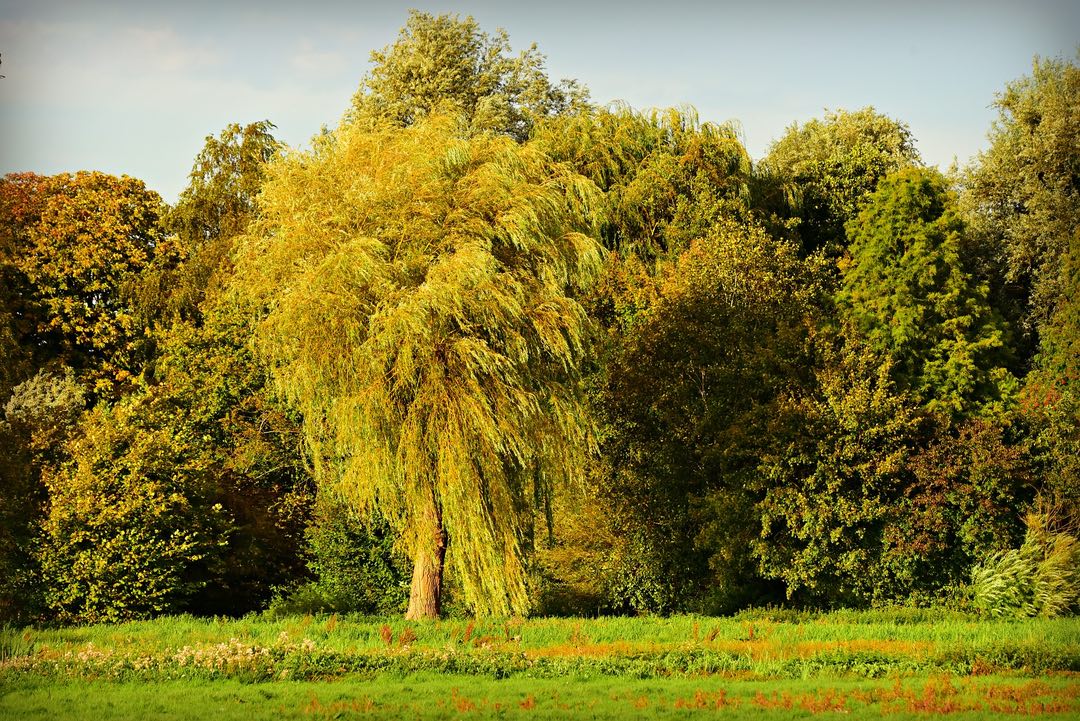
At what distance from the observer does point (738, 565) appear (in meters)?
25.4

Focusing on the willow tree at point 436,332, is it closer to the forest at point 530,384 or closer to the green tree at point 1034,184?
the forest at point 530,384

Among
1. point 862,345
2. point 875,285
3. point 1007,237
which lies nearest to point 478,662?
point 862,345

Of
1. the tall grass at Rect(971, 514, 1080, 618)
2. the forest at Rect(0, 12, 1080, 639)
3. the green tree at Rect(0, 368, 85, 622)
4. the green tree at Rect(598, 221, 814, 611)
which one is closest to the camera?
the forest at Rect(0, 12, 1080, 639)

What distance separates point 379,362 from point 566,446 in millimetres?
4168

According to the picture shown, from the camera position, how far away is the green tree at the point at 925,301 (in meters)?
34.0

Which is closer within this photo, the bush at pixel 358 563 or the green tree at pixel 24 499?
the green tree at pixel 24 499

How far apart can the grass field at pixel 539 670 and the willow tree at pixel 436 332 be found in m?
2.28

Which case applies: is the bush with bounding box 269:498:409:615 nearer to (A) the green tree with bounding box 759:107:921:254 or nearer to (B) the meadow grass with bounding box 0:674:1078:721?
(B) the meadow grass with bounding box 0:674:1078:721

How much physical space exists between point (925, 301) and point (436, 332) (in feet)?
66.4

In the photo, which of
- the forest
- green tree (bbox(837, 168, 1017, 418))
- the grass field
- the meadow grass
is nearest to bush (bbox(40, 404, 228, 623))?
the forest

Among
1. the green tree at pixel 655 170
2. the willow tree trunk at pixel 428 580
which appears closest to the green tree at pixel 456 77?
the green tree at pixel 655 170

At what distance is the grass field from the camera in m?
12.8

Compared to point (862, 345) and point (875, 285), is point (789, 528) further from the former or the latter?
point (875, 285)

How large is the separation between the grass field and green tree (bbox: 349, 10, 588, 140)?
2623 cm
